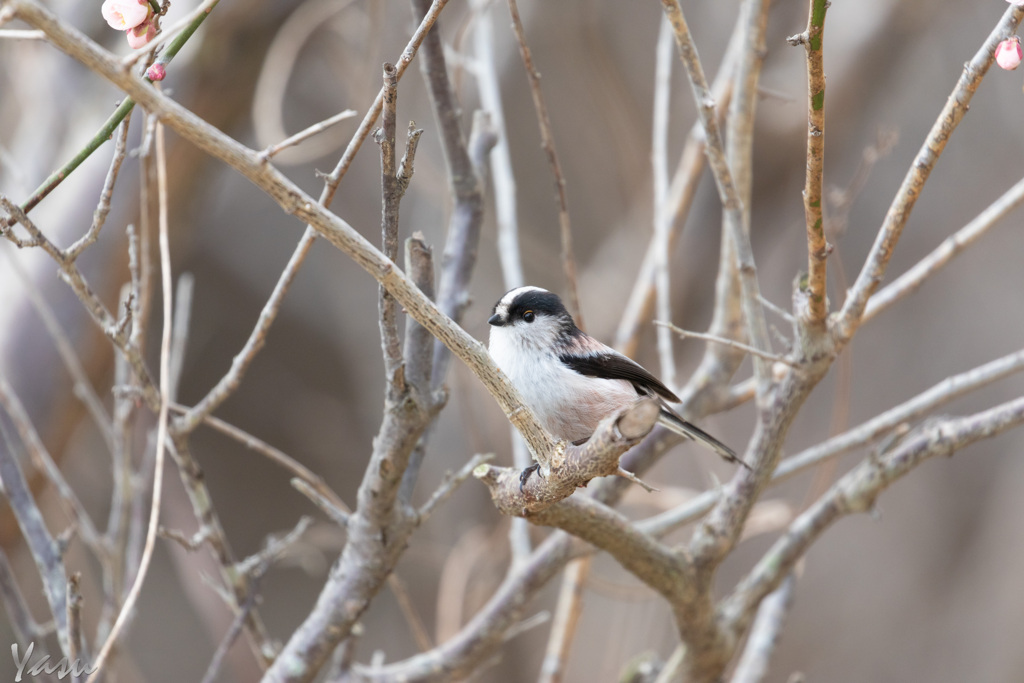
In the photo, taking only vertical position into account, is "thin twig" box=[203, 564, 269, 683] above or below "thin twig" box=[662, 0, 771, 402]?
below

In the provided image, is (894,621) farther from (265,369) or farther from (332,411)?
(265,369)

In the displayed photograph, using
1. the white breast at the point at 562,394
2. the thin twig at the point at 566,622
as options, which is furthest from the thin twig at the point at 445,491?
the thin twig at the point at 566,622

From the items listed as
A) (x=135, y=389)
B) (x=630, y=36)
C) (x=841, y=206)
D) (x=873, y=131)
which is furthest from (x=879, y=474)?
(x=630, y=36)

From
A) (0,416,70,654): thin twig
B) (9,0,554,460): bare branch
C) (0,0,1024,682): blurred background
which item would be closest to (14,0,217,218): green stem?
(9,0,554,460): bare branch

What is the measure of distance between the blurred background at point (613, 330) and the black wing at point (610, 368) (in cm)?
159

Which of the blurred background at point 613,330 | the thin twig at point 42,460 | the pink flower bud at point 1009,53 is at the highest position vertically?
the blurred background at point 613,330

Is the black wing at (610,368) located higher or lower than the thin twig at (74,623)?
higher

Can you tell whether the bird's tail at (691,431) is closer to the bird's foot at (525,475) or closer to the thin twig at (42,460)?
the bird's foot at (525,475)

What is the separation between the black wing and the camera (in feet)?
6.46

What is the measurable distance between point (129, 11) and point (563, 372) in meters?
1.14

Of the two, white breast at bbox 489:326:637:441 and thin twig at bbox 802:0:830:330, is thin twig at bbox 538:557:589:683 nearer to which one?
white breast at bbox 489:326:637:441

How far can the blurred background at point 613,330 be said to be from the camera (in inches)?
158

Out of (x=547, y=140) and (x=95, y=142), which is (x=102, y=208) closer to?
(x=95, y=142)

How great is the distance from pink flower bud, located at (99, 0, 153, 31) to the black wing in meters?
1.16
